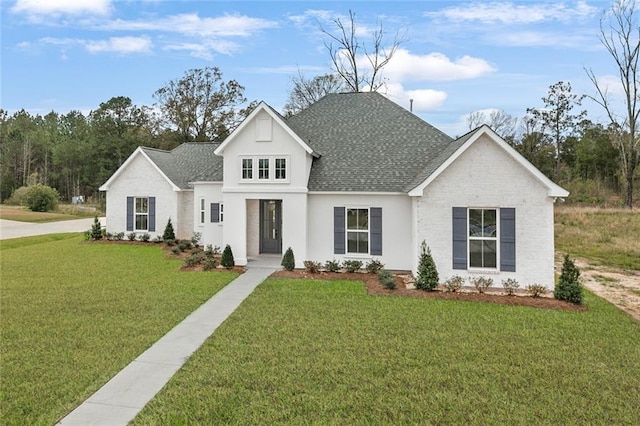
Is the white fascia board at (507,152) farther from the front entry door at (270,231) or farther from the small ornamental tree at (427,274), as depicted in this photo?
the front entry door at (270,231)

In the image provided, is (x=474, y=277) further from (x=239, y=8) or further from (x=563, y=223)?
(x=563, y=223)

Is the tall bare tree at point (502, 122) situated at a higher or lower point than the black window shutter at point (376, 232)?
higher

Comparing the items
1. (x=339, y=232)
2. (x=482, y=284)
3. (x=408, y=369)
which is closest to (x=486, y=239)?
(x=482, y=284)

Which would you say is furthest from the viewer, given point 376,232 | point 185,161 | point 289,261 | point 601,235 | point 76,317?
point 601,235

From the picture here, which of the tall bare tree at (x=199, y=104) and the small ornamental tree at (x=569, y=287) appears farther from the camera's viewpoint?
the tall bare tree at (x=199, y=104)

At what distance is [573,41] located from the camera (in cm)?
1575

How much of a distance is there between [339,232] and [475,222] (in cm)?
503

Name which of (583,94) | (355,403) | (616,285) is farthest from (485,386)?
(583,94)

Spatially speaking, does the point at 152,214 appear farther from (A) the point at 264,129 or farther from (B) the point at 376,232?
(B) the point at 376,232

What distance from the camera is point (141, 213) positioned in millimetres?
21938

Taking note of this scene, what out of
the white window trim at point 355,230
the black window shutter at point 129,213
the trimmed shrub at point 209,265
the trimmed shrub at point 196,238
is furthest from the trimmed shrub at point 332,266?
the black window shutter at point 129,213

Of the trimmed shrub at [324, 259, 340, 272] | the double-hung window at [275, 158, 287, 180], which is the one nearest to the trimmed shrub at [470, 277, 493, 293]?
the trimmed shrub at [324, 259, 340, 272]

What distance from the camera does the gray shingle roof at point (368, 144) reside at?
14680 millimetres

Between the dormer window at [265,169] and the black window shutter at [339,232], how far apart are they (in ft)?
8.16
